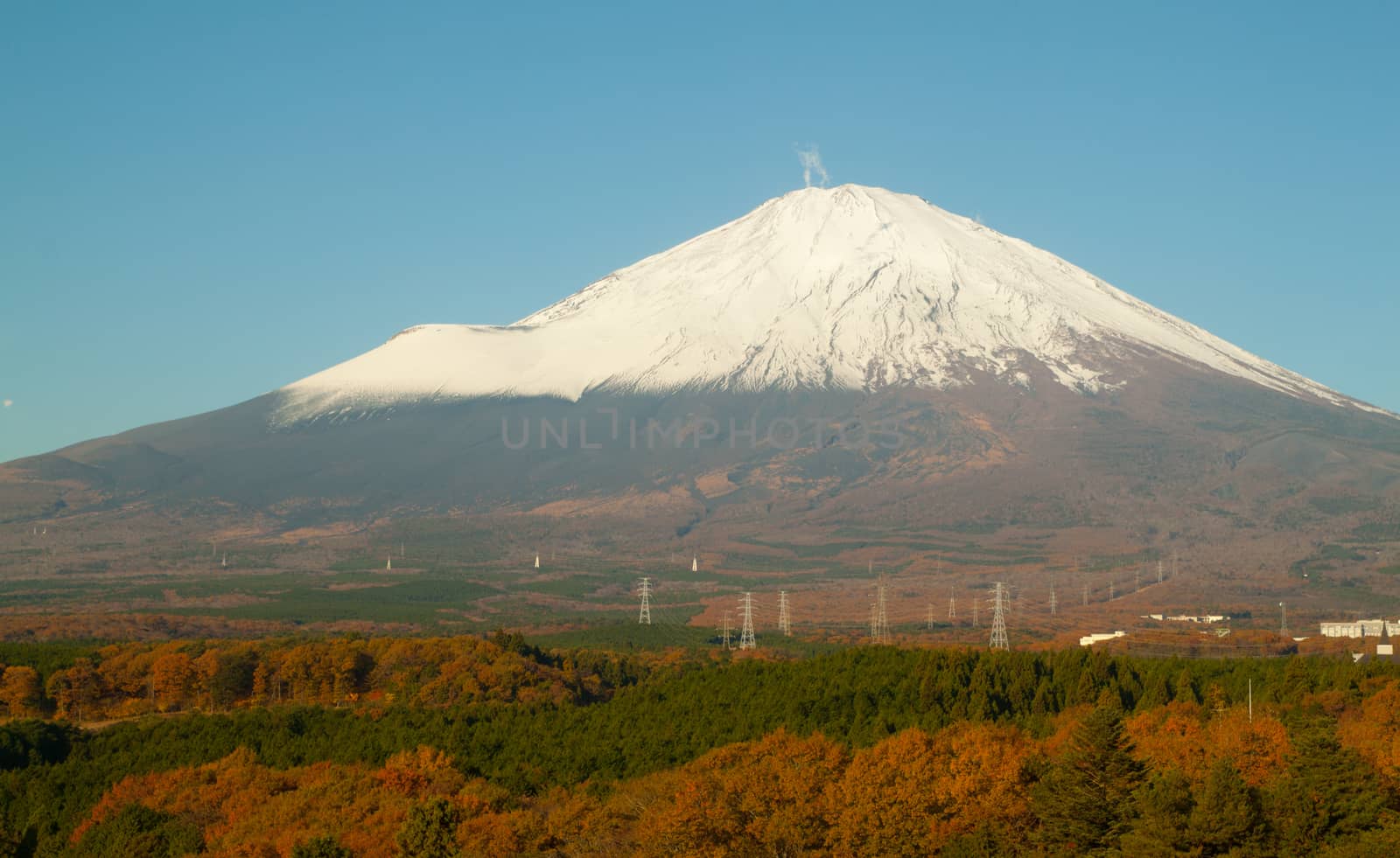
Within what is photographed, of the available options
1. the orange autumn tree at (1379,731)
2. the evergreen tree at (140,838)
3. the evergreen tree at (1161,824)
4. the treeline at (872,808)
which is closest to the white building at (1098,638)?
the orange autumn tree at (1379,731)

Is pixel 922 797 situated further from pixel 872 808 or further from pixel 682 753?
pixel 682 753

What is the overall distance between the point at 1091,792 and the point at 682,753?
21411 millimetres

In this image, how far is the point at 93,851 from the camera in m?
48.4

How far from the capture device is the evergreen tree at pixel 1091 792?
Answer: 4122cm

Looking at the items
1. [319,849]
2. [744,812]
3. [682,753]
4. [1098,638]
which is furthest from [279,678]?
[1098,638]

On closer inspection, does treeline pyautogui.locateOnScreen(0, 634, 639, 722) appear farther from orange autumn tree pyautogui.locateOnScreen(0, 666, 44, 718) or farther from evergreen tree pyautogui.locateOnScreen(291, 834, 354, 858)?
evergreen tree pyautogui.locateOnScreen(291, 834, 354, 858)

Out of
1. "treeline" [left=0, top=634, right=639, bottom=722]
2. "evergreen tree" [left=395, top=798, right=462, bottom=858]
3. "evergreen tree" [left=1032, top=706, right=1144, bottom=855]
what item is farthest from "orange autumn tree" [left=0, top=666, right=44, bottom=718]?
"evergreen tree" [left=1032, top=706, right=1144, bottom=855]

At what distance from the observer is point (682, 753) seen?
60.3 metres

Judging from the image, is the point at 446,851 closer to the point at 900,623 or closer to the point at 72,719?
the point at 72,719

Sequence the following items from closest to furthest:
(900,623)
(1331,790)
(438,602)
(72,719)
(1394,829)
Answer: (1394,829) → (1331,790) → (72,719) → (900,623) → (438,602)

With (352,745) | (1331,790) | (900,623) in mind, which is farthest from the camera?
(900,623)

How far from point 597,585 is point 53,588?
5624cm

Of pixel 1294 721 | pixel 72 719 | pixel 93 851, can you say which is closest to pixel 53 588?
pixel 72 719

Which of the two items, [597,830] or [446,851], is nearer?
[446,851]
